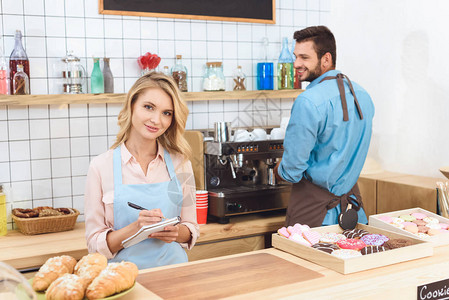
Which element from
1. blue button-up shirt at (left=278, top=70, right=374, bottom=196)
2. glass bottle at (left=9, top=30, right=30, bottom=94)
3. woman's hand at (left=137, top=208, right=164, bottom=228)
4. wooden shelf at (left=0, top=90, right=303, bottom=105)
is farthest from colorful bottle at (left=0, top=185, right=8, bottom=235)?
blue button-up shirt at (left=278, top=70, right=374, bottom=196)

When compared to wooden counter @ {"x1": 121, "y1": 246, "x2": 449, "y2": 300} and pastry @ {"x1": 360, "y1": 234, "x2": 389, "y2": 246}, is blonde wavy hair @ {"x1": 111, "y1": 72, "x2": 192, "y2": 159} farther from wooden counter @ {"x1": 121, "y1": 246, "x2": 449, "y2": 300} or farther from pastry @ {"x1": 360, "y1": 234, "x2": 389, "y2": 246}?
pastry @ {"x1": 360, "y1": 234, "x2": 389, "y2": 246}

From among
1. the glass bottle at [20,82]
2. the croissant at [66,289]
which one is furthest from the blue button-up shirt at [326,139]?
the glass bottle at [20,82]

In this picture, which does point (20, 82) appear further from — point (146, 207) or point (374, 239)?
point (374, 239)

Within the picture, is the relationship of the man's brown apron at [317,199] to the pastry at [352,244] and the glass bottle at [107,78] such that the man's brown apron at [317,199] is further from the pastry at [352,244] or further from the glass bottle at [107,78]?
the glass bottle at [107,78]

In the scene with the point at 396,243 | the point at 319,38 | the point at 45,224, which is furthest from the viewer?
the point at 45,224

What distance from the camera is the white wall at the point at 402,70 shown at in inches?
136

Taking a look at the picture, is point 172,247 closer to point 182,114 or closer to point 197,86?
point 182,114

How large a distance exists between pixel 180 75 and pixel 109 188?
1.44 meters

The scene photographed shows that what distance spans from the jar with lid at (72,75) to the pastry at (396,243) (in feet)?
6.76

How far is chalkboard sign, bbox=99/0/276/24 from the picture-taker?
336 cm

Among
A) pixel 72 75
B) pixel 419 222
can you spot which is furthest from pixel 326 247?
pixel 72 75

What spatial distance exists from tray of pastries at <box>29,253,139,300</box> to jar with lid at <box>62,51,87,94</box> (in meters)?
1.76

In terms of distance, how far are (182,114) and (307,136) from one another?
0.70 meters

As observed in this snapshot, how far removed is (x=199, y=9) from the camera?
3613mm
